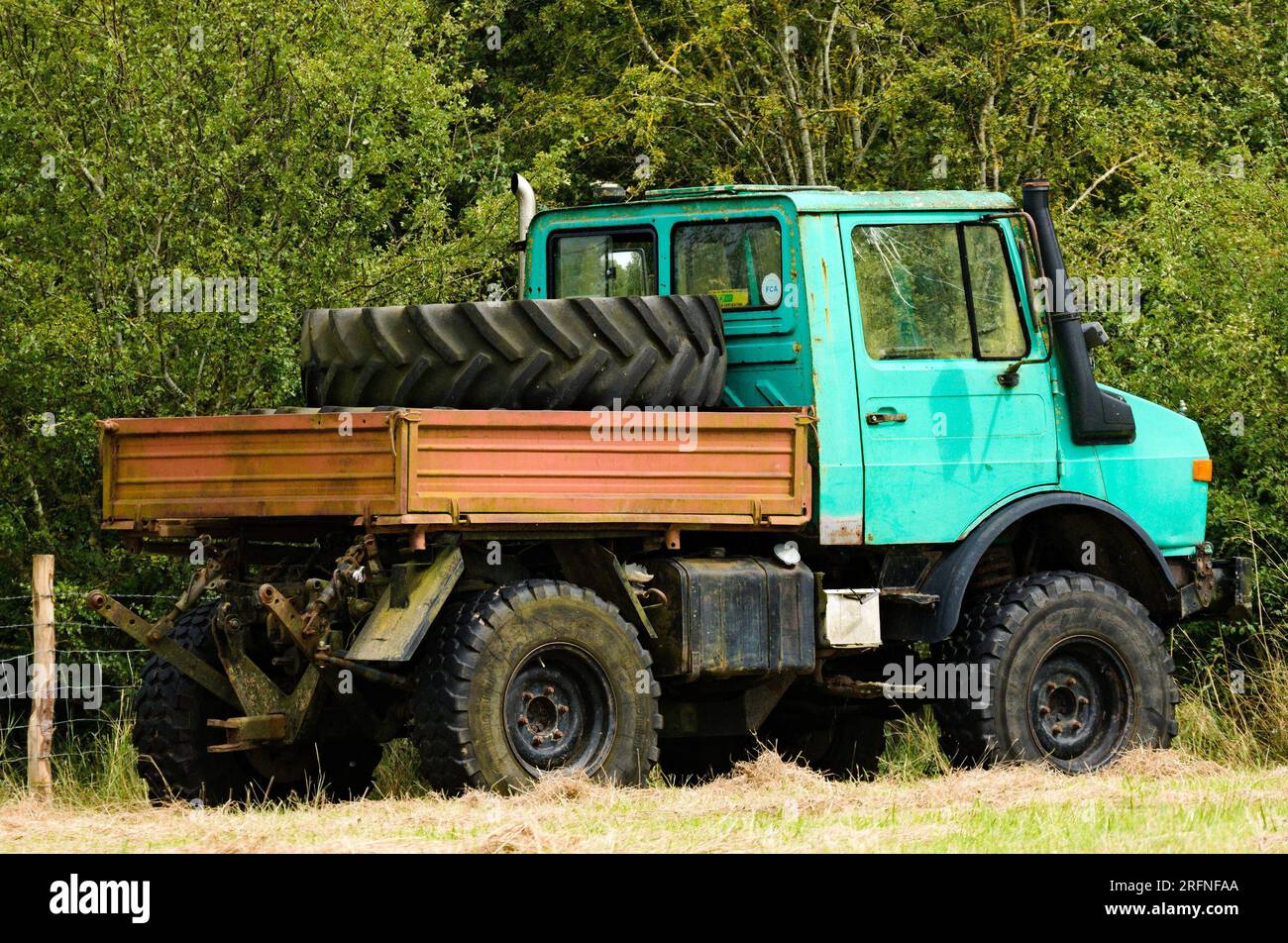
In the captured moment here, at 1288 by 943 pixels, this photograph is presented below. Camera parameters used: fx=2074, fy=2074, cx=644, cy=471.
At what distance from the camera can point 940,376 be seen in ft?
34.1

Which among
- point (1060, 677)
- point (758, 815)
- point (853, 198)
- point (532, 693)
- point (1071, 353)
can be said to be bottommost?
point (758, 815)

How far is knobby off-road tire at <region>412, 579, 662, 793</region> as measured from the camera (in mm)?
8875

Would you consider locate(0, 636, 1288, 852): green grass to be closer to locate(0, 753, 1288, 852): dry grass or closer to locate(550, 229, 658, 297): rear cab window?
locate(0, 753, 1288, 852): dry grass

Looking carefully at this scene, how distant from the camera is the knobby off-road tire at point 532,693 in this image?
8875mm

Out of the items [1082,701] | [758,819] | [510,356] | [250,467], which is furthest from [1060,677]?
[250,467]

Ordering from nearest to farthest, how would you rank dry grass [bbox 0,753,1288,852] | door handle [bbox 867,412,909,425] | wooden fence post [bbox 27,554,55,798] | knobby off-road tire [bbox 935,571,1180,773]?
dry grass [bbox 0,753,1288,852], door handle [bbox 867,412,909,425], knobby off-road tire [bbox 935,571,1180,773], wooden fence post [bbox 27,554,55,798]

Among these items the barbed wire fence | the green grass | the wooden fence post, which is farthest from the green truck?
the barbed wire fence

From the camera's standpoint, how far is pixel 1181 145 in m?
20.4

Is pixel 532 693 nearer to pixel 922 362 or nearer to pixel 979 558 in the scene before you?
pixel 979 558

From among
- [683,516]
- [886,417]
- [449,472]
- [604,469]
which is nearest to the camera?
[449,472]

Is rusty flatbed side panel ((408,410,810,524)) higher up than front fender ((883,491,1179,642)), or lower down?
higher up

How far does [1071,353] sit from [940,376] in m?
0.80

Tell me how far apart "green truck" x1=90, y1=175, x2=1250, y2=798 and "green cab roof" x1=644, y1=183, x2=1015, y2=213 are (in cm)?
2

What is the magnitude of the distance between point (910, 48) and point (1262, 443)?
27.0 feet
